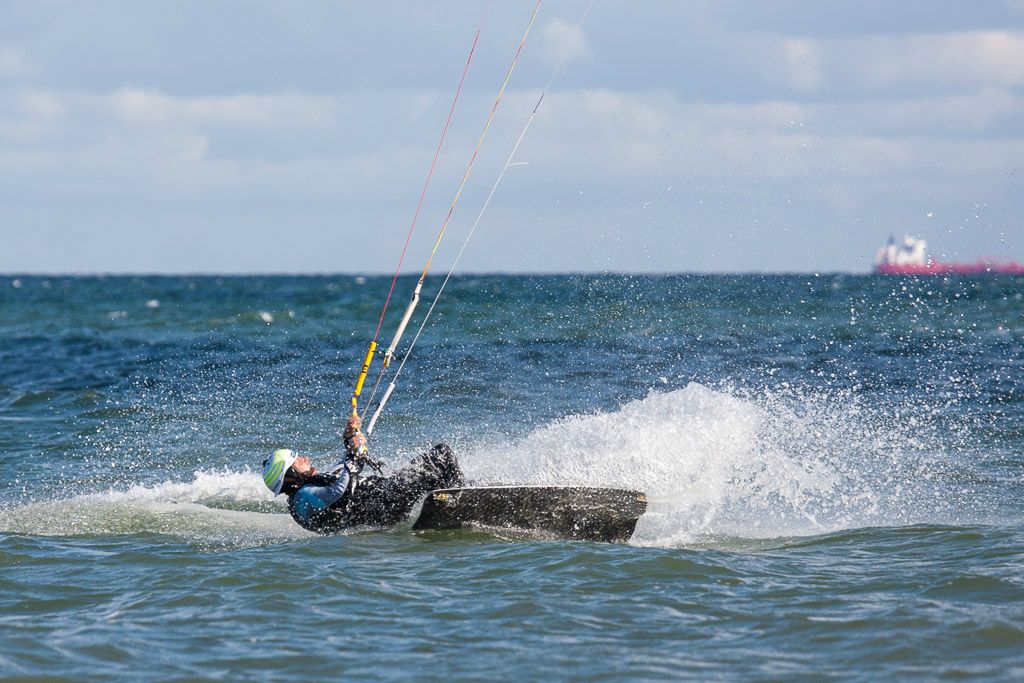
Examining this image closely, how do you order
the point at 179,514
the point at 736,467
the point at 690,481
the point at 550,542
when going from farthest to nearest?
the point at 736,467
the point at 690,481
the point at 179,514
the point at 550,542

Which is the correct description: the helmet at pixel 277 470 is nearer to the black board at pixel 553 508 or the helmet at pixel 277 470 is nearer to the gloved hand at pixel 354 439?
the gloved hand at pixel 354 439

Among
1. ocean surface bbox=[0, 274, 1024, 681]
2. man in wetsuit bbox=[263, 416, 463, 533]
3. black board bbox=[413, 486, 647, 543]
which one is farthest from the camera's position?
man in wetsuit bbox=[263, 416, 463, 533]

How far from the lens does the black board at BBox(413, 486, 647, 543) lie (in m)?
9.18

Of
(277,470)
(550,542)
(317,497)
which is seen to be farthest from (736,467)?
(277,470)

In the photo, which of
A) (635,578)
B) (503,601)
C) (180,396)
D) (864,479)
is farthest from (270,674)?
(180,396)

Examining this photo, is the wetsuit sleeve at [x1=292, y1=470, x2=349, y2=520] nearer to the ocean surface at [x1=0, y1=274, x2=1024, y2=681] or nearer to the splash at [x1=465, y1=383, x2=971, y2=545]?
the ocean surface at [x1=0, y1=274, x2=1024, y2=681]

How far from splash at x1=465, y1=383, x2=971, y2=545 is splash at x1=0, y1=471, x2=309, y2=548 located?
7.40 ft

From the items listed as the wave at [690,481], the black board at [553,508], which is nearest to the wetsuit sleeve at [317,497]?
the wave at [690,481]

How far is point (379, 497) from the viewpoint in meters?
9.51

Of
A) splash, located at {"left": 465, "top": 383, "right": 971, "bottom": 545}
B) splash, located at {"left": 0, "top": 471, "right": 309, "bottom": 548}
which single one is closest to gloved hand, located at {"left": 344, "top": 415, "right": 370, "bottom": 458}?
splash, located at {"left": 0, "top": 471, "right": 309, "bottom": 548}

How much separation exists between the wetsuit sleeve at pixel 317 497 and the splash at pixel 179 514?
0.26m

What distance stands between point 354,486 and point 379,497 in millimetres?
245

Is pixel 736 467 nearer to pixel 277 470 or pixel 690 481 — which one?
pixel 690 481

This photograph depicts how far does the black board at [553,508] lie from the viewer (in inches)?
361
